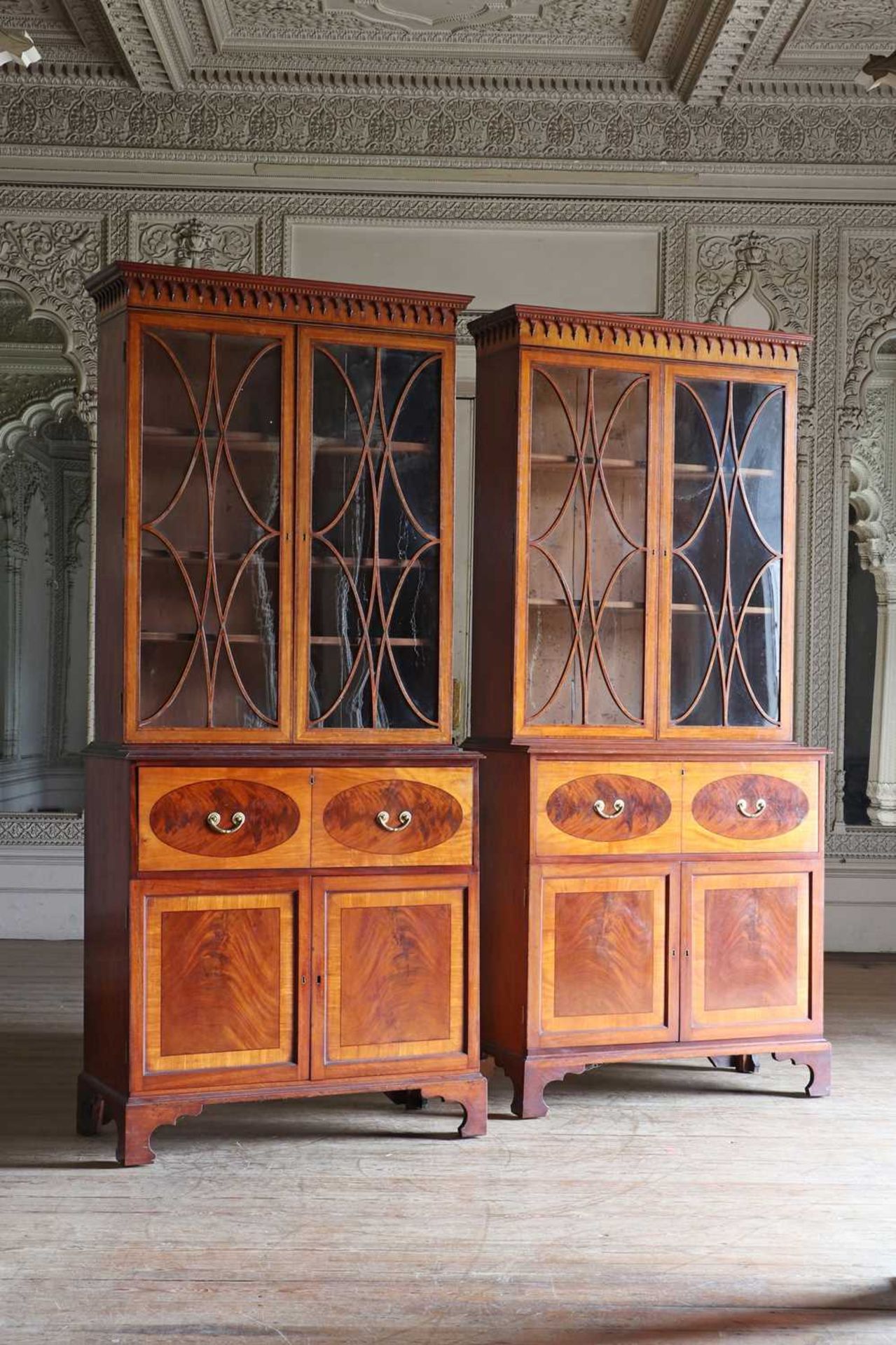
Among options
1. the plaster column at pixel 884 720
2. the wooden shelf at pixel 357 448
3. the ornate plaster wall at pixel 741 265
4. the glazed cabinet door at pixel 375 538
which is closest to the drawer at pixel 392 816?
the glazed cabinet door at pixel 375 538

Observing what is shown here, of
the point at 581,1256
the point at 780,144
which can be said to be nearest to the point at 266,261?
the point at 780,144

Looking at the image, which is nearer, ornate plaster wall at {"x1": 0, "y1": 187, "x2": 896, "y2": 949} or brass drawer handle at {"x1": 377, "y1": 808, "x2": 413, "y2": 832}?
brass drawer handle at {"x1": 377, "y1": 808, "x2": 413, "y2": 832}

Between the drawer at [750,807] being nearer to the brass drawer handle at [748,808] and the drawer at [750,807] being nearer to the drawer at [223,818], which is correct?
the brass drawer handle at [748,808]

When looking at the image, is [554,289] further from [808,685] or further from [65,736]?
[65,736]

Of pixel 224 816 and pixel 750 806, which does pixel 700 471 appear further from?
pixel 224 816

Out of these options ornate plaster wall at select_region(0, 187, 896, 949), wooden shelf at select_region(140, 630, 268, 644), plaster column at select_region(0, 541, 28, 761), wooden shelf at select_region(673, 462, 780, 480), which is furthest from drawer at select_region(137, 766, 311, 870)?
plaster column at select_region(0, 541, 28, 761)

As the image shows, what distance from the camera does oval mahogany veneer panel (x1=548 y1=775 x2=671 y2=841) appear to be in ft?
13.1

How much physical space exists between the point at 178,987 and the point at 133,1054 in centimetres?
19

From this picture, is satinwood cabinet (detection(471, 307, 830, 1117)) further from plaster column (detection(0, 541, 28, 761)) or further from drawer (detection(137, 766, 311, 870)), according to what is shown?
plaster column (detection(0, 541, 28, 761))

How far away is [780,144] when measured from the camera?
21.0ft

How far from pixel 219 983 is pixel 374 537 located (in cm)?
124

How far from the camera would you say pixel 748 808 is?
13.7 ft

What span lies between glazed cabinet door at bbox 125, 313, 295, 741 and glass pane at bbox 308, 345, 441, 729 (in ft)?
0.32

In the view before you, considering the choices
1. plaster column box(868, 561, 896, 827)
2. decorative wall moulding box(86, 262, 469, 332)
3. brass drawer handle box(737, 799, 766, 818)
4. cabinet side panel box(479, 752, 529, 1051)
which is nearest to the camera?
decorative wall moulding box(86, 262, 469, 332)
